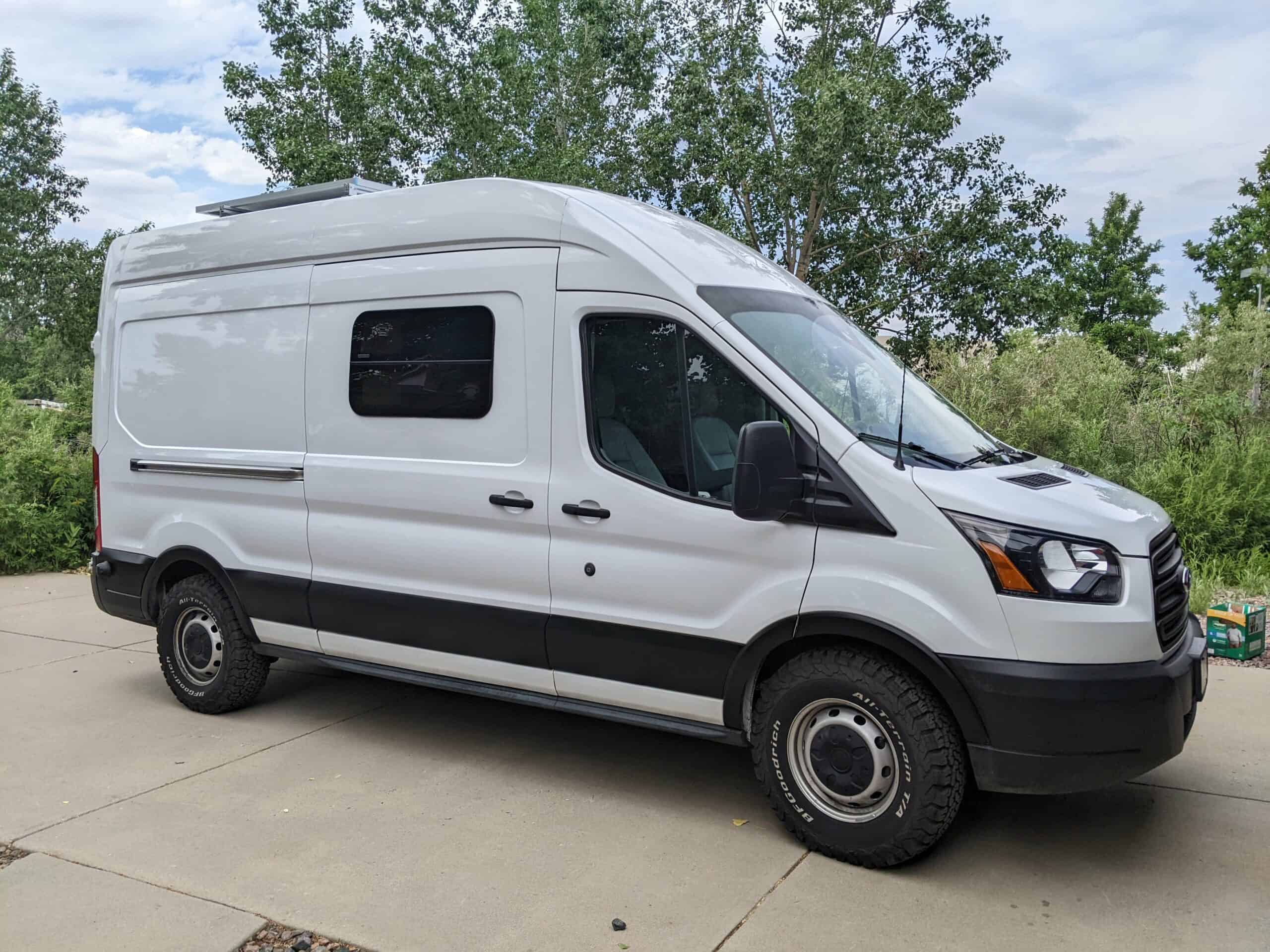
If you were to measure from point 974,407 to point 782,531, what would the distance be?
8140 millimetres

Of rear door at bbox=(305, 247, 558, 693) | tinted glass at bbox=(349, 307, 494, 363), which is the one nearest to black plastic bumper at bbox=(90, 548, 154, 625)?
rear door at bbox=(305, 247, 558, 693)

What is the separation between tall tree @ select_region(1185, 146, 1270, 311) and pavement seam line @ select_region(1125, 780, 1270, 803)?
31206 millimetres

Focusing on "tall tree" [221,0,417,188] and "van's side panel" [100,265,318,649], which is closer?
"van's side panel" [100,265,318,649]

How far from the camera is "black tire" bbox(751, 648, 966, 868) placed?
3.77 metres

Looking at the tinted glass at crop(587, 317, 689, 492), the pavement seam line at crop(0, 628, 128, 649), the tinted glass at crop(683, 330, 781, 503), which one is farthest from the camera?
the pavement seam line at crop(0, 628, 128, 649)

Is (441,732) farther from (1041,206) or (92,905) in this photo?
(1041,206)

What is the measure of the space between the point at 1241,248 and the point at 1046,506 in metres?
35.5

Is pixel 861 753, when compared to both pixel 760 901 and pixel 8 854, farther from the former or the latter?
pixel 8 854

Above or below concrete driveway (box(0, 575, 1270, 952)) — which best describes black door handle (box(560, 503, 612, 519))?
above

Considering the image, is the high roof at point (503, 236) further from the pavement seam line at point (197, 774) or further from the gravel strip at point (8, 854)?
the gravel strip at point (8, 854)

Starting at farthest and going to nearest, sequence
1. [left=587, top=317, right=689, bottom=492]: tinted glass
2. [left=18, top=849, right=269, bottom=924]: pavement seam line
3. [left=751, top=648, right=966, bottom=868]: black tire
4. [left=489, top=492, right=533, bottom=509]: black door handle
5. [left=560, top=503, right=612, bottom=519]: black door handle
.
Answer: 1. [left=489, top=492, right=533, bottom=509]: black door handle
2. [left=560, top=503, right=612, bottom=519]: black door handle
3. [left=587, top=317, right=689, bottom=492]: tinted glass
4. [left=751, top=648, right=966, bottom=868]: black tire
5. [left=18, top=849, right=269, bottom=924]: pavement seam line

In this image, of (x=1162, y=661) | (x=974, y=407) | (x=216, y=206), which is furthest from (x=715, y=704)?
(x=974, y=407)

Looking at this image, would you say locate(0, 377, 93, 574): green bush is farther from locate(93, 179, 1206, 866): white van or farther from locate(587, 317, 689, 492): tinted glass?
locate(587, 317, 689, 492): tinted glass

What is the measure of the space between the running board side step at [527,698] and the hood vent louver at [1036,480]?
1.42 metres
